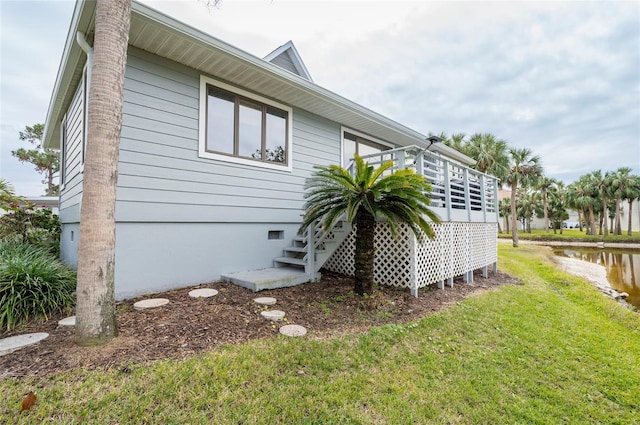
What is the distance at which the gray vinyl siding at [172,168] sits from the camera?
4.25 m

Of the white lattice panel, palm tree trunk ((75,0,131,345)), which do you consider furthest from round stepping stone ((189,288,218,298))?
the white lattice panel

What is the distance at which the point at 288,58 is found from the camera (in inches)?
326

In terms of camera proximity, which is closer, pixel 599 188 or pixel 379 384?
pixel 379 384

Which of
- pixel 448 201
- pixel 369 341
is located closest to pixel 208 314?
pixel 369 341

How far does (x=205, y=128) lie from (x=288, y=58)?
15.0 ft

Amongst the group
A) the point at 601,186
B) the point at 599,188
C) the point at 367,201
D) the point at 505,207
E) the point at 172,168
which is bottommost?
the point at 367,201

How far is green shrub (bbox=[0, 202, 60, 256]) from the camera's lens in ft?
19.8

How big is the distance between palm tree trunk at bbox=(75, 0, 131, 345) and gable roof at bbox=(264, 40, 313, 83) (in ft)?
18.6

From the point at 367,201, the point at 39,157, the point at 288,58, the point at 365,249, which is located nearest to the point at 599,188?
the point at 288,58

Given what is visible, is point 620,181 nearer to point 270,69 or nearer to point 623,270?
point 623,270

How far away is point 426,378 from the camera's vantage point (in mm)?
2711

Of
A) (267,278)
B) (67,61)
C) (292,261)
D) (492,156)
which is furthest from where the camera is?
(492,156)

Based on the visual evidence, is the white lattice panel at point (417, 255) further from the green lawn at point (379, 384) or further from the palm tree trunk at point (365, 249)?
the green lawn at point (379, 384)

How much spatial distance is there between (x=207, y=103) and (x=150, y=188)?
1.88 m
